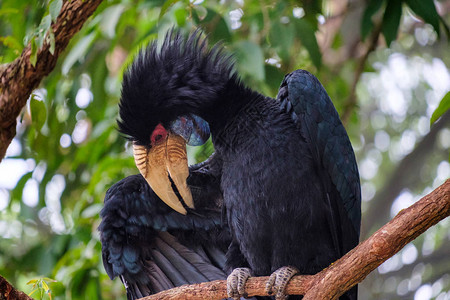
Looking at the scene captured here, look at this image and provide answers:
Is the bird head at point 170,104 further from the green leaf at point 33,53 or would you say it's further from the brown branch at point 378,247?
the brown branch at point 378,247

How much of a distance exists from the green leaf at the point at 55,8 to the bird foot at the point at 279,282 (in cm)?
171

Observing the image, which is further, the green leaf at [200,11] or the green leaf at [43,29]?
the green leaf at [200,11]

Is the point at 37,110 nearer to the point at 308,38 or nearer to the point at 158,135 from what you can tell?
the point at 158,135

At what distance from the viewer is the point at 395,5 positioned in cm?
394

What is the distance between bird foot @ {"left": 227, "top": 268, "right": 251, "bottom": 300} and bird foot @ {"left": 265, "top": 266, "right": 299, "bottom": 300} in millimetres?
135

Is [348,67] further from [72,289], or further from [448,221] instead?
[72,289]

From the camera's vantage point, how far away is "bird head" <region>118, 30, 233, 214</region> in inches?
129

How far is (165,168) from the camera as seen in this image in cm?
334

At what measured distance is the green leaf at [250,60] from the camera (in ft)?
12.2

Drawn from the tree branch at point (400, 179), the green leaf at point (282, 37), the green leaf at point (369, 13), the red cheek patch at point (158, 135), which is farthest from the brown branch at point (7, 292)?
the tree branch at point (400, 179)

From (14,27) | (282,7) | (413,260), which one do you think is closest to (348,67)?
(282,7)

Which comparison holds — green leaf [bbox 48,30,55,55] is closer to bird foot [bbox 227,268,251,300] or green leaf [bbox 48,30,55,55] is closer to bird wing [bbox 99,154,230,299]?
bird wing [bbox 99,154,230,299]

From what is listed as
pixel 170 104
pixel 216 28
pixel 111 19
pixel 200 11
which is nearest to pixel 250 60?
pixel 216 28

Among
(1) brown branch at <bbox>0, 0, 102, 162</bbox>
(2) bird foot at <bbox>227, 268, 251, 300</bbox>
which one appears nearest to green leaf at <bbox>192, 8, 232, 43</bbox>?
(1) brown branch at <bbox>0, 0, 102, 162</bbox>
